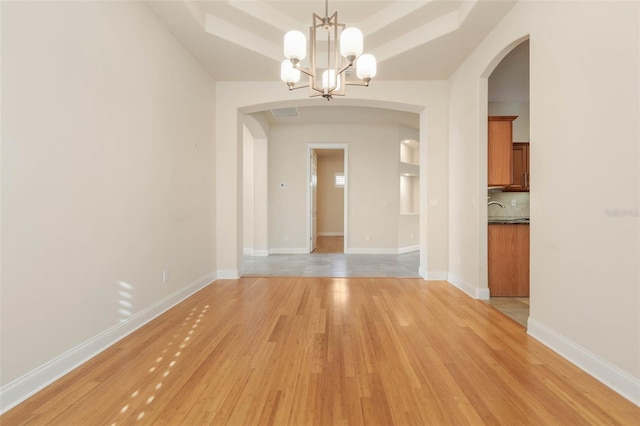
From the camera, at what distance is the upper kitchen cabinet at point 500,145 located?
12.4 feet

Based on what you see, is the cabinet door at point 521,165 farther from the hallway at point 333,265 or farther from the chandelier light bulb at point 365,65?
the chandelier light bulb at point 365,65

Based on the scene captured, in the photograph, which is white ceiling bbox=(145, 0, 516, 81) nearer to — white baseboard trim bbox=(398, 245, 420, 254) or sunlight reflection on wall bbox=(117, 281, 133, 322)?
sunlight reflection on wall bbox=(117, 281, 133, 322)

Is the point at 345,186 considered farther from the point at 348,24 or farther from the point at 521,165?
the point at 348,24

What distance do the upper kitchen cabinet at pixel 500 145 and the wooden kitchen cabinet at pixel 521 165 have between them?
2.70 ft

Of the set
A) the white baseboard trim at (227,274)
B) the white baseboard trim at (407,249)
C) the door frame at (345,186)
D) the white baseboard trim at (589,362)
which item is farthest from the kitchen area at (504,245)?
the door frame at (345,186)

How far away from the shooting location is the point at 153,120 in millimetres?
2982

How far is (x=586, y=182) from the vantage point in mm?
2018

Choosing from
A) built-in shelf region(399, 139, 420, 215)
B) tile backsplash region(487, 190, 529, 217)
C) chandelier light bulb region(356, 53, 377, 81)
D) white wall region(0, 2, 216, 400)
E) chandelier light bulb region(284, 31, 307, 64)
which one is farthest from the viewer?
built-in shelf region(399, 139, 420, 215)

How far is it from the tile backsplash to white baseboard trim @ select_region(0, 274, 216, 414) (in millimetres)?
4796

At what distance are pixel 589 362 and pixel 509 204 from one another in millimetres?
3194

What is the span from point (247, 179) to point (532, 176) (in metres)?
6.01

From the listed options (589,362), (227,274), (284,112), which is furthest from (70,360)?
(284,112)

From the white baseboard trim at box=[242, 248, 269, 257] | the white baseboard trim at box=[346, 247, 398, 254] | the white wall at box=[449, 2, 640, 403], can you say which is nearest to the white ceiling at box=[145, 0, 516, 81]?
the white wall at box=[449, 2, 640, 403]

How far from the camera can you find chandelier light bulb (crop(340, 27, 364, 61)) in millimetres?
2326
